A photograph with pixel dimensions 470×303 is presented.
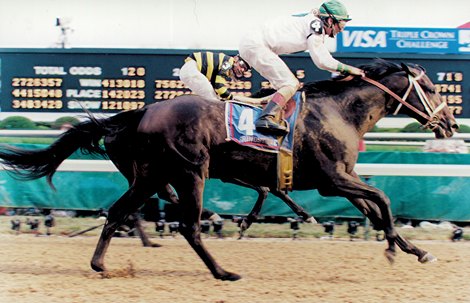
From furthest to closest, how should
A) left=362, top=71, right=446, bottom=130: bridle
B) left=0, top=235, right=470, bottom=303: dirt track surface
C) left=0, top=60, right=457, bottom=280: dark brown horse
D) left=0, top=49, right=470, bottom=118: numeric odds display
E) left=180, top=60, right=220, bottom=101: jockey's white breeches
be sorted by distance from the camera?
left=0, top=49, right=470, bottom=118: numeric odds display → left=180, top=60, right=220, bottom=101: jockey's white breeches → left=362, top=71, right=446, bottom=130: bridle → left=0, top=60, right=457, bottom=280: dark brown horse → left=0, top=235, right=470, bottom=303: dirt track surface

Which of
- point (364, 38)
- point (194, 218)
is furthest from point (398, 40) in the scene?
point (194, 218)

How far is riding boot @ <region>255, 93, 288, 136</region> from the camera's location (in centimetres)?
508

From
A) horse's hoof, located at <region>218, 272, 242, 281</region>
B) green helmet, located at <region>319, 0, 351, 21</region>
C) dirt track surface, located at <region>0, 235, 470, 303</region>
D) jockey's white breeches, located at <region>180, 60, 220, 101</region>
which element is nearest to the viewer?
dirt track surface, located at <region>0, 235, 470, 303</region>

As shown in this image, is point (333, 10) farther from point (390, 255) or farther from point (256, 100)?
point (390, 255)

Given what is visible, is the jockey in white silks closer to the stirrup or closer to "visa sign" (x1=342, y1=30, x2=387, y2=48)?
the stirrup

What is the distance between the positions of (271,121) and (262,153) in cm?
26

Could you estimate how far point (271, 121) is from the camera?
16.7 feet

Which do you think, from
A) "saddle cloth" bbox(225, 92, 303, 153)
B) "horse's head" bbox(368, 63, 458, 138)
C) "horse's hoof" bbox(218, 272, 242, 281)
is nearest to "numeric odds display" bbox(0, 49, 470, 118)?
"horse's head" bbox(368, 63, 458, 138)

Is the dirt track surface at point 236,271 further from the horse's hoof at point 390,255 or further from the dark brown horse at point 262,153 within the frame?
the dark brown horse at point 262,153

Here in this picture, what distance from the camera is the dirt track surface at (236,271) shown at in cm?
451

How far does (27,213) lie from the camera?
7.95 m

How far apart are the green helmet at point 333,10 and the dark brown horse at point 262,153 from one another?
0.52 m

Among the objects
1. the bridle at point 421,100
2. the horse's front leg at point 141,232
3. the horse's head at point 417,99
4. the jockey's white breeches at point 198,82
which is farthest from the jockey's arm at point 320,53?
the horse's front leg at point 141,232

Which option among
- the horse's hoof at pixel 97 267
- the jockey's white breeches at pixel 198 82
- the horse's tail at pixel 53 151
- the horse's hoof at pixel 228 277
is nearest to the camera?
the horse's hoof at pixel 228 277
